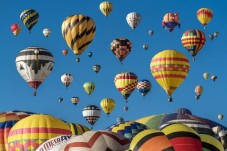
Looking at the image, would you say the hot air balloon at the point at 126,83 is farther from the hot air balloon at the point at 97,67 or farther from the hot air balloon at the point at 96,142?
the hot air balloon at the point at 96,142

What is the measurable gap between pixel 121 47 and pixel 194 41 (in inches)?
209

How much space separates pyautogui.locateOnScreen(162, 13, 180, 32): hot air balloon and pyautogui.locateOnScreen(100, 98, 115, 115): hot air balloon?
24.6ft

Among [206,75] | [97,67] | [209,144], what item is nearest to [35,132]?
[209,144]

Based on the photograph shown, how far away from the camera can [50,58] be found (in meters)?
36.3

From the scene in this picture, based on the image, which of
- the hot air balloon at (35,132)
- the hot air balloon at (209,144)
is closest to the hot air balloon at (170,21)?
the hot air balloon at (35,132)

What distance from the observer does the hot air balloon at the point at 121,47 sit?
43.8 metres

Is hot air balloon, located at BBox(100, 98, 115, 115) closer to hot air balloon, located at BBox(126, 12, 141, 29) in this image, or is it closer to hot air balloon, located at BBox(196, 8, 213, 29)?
hot air balloon, located at BBox(126, 12, 141, 29)

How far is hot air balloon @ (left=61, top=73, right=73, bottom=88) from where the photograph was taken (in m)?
52.1

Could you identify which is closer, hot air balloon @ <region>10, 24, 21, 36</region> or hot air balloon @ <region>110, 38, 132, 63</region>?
hot air balloon @ <region>110, 38, 132, 63</region>

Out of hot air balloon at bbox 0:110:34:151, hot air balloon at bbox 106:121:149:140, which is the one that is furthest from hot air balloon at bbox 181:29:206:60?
hot air balloon at bbox 106:121:149:140

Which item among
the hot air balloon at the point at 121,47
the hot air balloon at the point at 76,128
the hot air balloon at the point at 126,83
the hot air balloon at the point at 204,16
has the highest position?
the hot air balloon at the point at 204,16

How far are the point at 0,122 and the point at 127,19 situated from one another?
73.1 ft

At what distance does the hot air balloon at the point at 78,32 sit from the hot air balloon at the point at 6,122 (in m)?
7.58

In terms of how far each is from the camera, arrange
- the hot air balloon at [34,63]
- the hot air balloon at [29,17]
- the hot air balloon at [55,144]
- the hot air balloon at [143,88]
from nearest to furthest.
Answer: the hot air balloon at [55,144], the hot air balloon at [34,63], the hot air balloon at [29,17], the hot air balloon at [143,88]
